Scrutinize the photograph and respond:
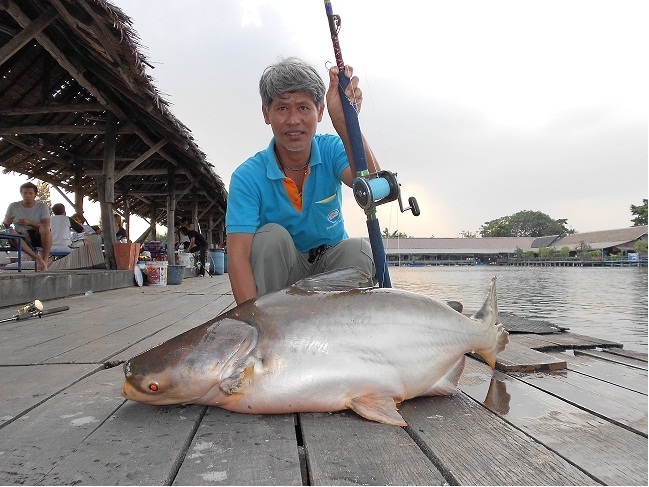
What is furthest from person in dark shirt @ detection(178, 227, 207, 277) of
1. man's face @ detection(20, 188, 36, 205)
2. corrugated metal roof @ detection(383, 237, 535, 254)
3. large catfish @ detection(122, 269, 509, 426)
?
corrugated metal roof @ detection(383, 237, 535, 254)

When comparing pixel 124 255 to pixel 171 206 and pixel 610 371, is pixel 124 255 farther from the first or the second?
pixel 610 371

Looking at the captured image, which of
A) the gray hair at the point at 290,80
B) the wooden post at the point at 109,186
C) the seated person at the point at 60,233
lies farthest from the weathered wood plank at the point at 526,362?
the seated person at the point at 60,233

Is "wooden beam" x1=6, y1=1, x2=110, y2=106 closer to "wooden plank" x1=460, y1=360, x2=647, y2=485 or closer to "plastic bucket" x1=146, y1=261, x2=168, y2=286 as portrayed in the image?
"plastic bucket" x1=146, y1=261, x2=168, y2=286

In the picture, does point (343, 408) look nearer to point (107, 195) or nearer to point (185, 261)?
point (107, 195)

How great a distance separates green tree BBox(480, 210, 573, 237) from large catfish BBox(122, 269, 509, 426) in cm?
9747

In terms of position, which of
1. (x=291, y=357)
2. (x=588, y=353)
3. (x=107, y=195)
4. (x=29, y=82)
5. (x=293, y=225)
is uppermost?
(x=29, y=82)

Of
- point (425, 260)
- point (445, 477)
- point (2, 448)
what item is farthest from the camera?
point (425, 260)

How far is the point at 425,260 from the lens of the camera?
66.1m

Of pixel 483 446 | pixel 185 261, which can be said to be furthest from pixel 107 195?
pixel 483 446

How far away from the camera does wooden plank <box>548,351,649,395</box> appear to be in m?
2.11

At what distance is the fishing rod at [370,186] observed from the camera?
7.71ft

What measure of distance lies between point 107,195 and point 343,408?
713 cm

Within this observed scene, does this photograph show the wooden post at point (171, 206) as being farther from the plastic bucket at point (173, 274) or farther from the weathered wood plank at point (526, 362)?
the weathered wood plank at point (526, 362)

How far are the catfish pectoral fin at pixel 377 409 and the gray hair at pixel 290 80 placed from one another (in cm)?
161
